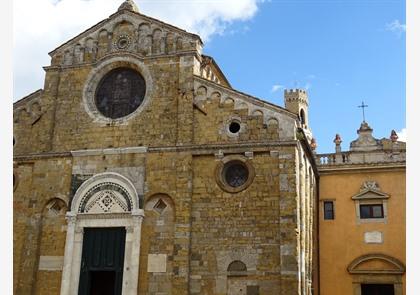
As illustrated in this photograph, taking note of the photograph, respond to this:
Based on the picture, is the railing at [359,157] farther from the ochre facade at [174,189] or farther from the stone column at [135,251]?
the stone column at [135,251]

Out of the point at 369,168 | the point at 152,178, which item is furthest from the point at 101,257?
the point at 369,168

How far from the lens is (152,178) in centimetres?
1606

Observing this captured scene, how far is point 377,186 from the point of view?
2000 centimetres

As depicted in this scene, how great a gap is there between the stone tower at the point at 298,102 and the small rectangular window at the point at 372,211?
2533cm

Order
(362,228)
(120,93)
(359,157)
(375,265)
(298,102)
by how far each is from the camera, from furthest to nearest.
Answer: (298,102), (359,157), (362,228), (375,265), (120,93)

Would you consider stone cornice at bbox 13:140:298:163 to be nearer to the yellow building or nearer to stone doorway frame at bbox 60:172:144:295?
stone doorway frame at bbox 60:172:144:295

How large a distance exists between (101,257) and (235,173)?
510 cm

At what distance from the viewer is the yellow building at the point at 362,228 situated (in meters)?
18.7

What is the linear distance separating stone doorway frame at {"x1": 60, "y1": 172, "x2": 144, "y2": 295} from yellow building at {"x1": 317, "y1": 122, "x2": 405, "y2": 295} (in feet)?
26.3

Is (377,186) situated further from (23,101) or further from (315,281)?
(23,101)

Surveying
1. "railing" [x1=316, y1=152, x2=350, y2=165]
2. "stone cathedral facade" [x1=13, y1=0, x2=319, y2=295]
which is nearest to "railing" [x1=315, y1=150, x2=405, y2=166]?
"railing" [x1=316, y1=152, x2=350, y2=165]

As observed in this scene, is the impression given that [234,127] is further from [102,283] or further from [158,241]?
[102,283]

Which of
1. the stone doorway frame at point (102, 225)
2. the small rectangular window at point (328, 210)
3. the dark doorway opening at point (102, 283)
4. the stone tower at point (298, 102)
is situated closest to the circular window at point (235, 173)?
the stone doorway frame at point (102, 225)

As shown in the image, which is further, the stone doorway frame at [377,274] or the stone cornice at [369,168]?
the stone cornice at [369,168]
